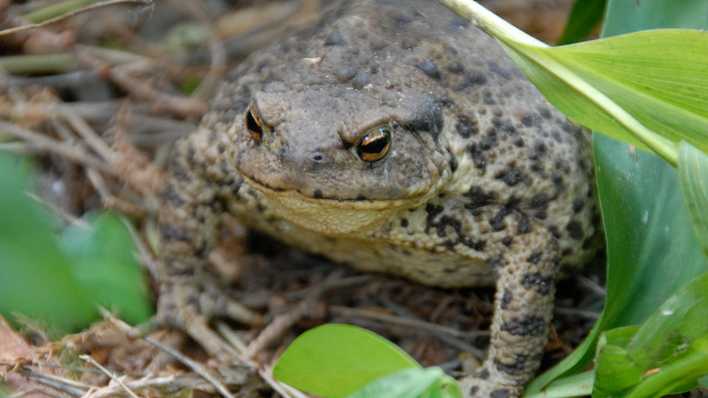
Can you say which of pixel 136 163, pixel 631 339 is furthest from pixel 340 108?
pixel 136 163

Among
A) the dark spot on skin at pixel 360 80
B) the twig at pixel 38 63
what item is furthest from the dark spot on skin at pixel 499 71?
the twig at pixel 38 63

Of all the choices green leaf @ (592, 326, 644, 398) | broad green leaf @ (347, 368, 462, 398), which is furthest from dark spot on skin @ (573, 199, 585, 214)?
broad green leaf @ (347, 368, 462, 398)

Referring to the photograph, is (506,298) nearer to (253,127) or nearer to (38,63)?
(253,127)

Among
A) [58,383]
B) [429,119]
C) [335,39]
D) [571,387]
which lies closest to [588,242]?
[571,387]

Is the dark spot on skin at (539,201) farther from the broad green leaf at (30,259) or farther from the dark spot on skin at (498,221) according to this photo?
the broad green leaf at (30,259)

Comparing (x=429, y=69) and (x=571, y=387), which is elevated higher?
(x=429, y=69)

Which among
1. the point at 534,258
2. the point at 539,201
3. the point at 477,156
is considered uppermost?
the point at 477,156

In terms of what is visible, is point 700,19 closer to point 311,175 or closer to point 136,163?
point 311,175
